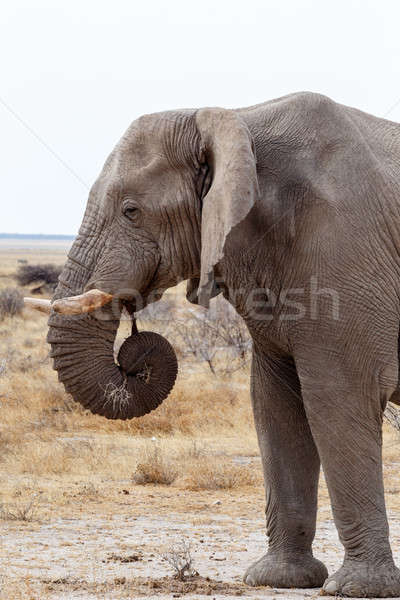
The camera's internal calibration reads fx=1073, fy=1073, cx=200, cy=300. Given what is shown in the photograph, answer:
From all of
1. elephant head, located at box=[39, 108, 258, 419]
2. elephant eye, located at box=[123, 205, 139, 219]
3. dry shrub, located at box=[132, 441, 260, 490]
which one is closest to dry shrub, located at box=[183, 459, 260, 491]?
dry shrub, located at box=[132, 441, 260, 490]

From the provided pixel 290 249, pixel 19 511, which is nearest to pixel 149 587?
pixel 290 249

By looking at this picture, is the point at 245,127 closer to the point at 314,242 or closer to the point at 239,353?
the point at 314,242

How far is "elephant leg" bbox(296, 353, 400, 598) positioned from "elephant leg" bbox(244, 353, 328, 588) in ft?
2.03

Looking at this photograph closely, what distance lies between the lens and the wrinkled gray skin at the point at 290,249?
17.5ft

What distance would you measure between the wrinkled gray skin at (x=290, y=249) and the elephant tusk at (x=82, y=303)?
0.06 m

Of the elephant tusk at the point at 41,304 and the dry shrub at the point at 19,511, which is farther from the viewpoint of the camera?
the dry shrub at the point at 19,511

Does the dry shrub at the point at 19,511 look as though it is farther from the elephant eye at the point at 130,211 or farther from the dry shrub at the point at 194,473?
the elephant eye at the point at 130,211

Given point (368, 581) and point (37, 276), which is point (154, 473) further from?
point (37, 276)

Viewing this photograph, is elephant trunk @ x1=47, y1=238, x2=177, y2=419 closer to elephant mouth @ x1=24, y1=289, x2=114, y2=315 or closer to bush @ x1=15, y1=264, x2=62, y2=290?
elephant mouth @ x1=24, y1=289, x2=114, y2=315

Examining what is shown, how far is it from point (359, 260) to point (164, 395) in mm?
1319

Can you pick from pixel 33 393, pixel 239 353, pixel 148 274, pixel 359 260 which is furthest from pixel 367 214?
pixel 239 353

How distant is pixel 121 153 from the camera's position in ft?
18.6

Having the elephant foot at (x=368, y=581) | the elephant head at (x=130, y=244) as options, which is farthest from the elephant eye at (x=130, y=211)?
the elephant foot at (x=368, y=581)

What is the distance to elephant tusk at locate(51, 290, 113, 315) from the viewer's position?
5383 millimetres
